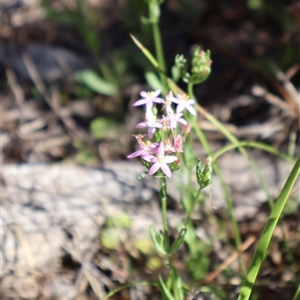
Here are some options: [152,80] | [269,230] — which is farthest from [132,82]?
[269,230]

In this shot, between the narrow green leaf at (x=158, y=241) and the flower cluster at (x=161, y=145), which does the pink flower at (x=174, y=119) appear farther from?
the narrow green leaf at (x=158, y=241)

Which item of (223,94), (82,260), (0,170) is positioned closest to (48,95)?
(0,170)

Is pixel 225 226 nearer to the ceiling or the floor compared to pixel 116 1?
nearer to the floor

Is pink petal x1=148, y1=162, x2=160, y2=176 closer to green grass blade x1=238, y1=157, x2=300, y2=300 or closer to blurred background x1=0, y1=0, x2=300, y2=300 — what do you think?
green grass blade x1=238, y1=157, x2=300, y2=300

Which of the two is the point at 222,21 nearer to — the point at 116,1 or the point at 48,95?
the point at 116,1

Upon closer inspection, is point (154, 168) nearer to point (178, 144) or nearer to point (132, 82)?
point (178, 144)

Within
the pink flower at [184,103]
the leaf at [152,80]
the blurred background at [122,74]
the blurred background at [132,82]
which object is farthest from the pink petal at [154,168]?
the blurred background at [122,74]
